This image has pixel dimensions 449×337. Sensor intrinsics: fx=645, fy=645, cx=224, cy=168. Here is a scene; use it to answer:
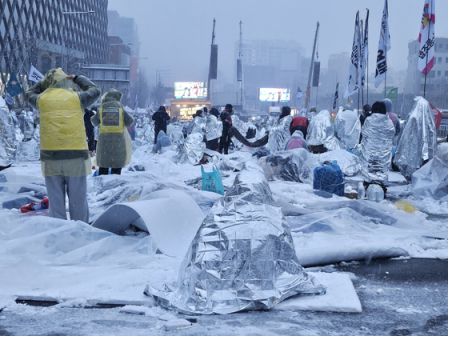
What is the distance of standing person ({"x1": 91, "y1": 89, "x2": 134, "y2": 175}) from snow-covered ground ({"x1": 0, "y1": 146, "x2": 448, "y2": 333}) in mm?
1040

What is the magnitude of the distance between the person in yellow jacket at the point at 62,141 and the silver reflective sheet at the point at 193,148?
28.6ft

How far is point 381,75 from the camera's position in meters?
15.9

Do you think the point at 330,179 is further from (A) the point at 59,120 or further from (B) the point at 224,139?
(B) the point at 224,139

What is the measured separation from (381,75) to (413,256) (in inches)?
437

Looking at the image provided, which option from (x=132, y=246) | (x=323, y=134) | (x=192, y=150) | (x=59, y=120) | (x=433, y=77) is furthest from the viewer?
(x=433, y=77)

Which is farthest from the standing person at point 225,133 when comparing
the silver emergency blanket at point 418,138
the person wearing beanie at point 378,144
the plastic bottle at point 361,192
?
the plastic bottle at point 361,192

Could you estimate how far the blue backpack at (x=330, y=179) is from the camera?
30.4 ft

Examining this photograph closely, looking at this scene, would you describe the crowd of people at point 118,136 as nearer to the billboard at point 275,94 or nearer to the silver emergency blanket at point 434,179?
the silver emergency blanket at point 434,179

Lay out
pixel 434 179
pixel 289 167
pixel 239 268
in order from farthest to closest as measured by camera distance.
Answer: pixel 289 167 < pixel 434 179 < pixel 239 268

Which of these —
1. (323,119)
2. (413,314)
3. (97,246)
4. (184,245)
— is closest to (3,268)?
(97,246)

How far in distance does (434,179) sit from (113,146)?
4637 millimetres

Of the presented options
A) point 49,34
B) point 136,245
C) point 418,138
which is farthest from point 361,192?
point 49,34

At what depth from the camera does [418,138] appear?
1107 cm

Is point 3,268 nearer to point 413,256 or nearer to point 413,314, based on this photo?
point 413,314
